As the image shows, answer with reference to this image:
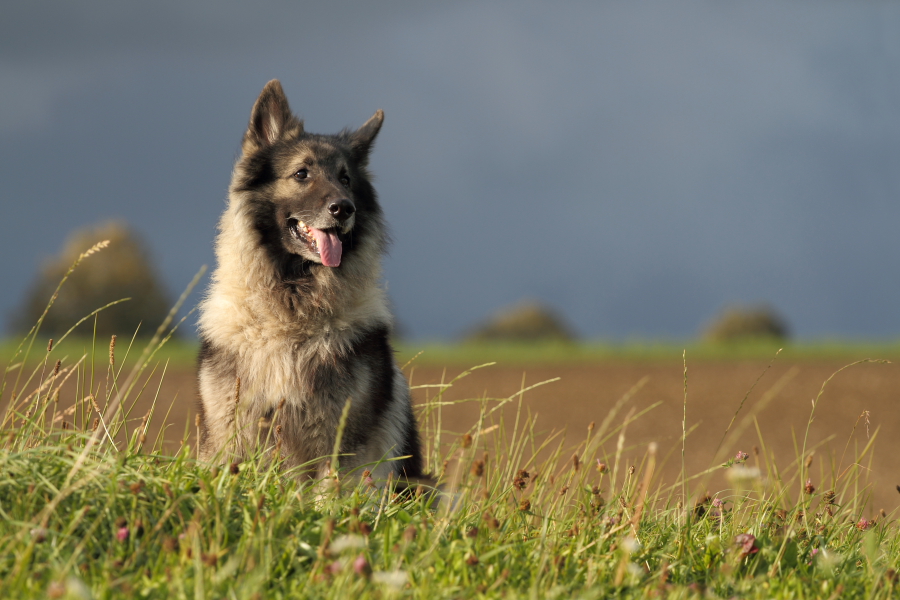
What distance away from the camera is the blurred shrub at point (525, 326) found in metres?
39.7

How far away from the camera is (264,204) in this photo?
5.14 metres

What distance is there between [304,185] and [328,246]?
481 millimetres

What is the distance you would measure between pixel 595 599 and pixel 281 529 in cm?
128

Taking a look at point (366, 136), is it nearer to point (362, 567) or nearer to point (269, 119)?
point (269, 119)

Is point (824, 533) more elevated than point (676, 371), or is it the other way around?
point (824, 533)

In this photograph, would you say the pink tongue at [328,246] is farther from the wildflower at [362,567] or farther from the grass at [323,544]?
the wildflower at [362,567]

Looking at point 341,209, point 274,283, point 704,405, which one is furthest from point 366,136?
point 704,405

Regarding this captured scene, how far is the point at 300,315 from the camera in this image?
15.7ft

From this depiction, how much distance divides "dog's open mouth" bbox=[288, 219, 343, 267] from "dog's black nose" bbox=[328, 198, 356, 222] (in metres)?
0.11

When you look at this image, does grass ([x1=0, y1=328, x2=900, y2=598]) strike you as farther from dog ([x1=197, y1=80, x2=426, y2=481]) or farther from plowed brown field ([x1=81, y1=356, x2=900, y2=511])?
plowed brown field ([x1=81, y1=356, x2=900, y2=511])

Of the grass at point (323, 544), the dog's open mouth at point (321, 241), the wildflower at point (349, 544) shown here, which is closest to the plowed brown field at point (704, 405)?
the dog's open mouth at point (321, 241)

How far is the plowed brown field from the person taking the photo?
1191 cm

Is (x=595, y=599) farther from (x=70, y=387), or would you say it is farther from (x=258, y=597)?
(x=70, y=387)

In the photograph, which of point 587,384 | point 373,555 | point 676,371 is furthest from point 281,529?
point 676,371
